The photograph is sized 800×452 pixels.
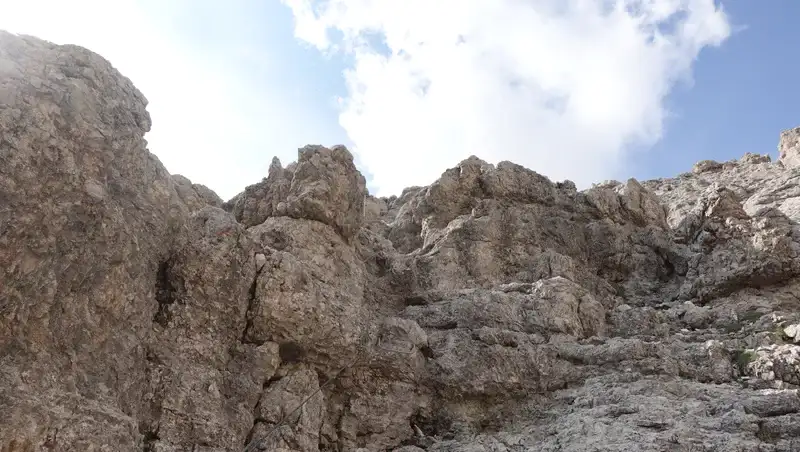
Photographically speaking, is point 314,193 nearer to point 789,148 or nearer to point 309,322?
point 309,322

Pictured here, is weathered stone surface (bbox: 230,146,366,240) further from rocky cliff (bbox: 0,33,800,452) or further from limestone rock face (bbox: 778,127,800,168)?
limestone rock face (bbox: 778,127,800,168)

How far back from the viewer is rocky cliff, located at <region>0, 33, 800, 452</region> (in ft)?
40.6

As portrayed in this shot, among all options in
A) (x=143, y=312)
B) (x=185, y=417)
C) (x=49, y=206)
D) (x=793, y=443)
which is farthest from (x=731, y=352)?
(x=49, y=206)

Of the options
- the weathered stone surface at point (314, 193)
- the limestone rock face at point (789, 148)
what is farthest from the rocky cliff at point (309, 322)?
the limestone rock face at point (789, 148)

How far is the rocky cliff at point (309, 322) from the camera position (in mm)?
12383

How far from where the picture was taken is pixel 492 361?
1970cm

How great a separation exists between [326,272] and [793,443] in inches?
608

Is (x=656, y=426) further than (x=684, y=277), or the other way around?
(x=684, y=277)

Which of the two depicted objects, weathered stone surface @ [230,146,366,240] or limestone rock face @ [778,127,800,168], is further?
limestone rock face @ [778,127,800,168]

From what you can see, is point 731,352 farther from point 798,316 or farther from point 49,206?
point 49,206

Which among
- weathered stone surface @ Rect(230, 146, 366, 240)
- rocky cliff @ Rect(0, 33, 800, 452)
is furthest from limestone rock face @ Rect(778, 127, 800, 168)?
weathered stone surface @ Rect(230, 146, 366, 240)

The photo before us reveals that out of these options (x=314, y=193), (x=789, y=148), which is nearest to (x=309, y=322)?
(x=314, y=193)

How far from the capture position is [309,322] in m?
17.7

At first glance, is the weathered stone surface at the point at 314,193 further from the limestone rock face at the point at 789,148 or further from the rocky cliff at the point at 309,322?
the limestone rock face at the point at 789,148
